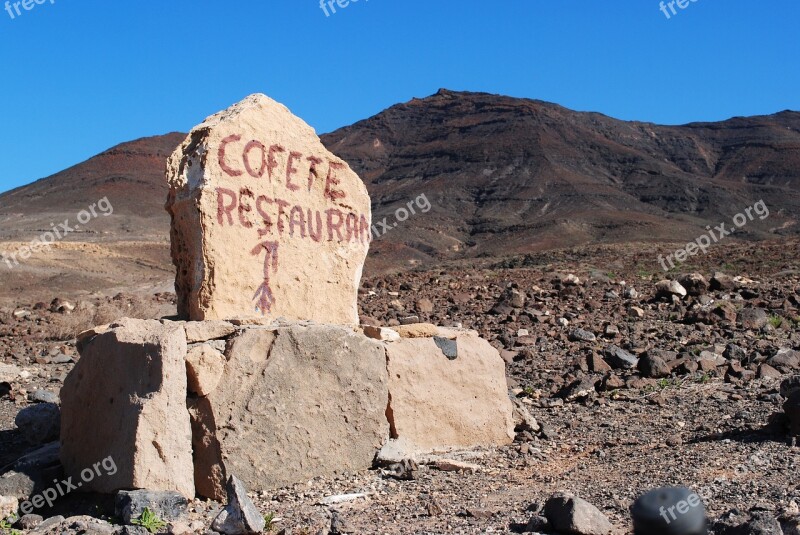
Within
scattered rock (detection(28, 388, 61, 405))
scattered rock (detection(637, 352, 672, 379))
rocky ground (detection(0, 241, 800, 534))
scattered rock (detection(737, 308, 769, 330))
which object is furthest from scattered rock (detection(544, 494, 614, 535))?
scattered rock (detection(737, 308, 769, 330))

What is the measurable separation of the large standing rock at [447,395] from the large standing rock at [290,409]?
0.17 m

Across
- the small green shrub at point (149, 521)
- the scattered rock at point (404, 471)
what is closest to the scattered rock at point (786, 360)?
the scattered rock at point (404, 471)

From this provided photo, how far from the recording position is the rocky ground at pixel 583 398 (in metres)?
4.54

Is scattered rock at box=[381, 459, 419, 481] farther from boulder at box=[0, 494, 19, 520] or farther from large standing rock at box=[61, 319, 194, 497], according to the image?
boulder at box=[0, 494, 19, 520]

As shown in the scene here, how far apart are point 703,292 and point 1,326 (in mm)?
9533

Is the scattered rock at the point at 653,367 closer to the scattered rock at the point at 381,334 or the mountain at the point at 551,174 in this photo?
the scattered rock at the point at 381,334

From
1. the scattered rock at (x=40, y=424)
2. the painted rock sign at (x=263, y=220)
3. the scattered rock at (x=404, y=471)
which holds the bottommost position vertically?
the scattered rock at (x=404, y=471)

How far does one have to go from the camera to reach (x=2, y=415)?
7211 millimetres

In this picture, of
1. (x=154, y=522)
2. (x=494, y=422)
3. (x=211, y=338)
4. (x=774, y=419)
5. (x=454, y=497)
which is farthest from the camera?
(x=494, y=422)

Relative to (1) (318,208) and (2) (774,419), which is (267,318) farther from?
(2) (774,419)

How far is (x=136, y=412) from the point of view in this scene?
15.7 feet

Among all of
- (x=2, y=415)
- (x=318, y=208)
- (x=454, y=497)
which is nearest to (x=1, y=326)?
(x=2, y=415)

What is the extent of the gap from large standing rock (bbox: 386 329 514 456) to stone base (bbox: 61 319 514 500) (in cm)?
1

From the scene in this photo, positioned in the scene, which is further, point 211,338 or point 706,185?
point 706,185
